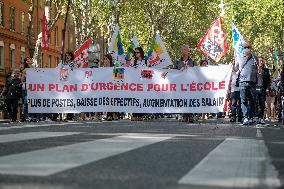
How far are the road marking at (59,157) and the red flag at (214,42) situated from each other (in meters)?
14.5

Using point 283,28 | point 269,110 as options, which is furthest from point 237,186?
point 283,28

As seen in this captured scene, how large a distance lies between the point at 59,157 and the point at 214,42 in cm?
1676

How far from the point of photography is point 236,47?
56.4 ft

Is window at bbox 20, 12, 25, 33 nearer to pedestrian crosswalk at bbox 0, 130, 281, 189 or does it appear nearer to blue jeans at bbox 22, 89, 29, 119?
blue jeans at bbox 22, 89, 29, 119

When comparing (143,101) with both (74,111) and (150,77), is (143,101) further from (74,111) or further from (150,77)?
(74,111)

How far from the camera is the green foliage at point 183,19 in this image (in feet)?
153

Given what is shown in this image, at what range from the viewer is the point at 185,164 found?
16.2 ft

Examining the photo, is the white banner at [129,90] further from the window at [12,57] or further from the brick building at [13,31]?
the window at [12,57]

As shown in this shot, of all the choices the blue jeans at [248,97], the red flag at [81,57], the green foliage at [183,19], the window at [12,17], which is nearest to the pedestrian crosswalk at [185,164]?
the blue jeans at [248,97]

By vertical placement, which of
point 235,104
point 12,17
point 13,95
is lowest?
point 235,104

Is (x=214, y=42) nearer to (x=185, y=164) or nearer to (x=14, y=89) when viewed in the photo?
(x=14, y=89)

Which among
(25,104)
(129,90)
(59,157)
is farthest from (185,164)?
(25,104)

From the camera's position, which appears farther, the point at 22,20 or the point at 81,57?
the point at 22,20

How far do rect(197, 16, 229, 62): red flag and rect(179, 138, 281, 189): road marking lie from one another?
15.1 m
